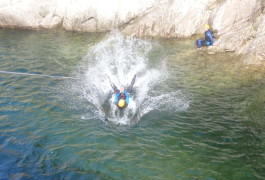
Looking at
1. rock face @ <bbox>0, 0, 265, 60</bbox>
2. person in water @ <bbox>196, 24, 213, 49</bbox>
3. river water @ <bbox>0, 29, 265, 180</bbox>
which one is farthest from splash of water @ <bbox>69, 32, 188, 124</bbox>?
person in water @ <bbox>196, 24, 213, 49</bbox>

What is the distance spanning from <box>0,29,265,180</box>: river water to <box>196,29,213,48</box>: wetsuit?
632 mm

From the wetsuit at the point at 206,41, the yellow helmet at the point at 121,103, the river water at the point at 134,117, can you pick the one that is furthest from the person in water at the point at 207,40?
the yellow helmet at the point at 121,103

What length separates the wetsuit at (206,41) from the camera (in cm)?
1966

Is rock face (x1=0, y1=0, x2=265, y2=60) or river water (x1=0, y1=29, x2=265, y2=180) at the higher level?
rock face (x1=0, y1=0, x2=265, y2=60)

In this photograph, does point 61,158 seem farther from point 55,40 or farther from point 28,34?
point 28,34

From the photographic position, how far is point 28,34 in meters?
24.1

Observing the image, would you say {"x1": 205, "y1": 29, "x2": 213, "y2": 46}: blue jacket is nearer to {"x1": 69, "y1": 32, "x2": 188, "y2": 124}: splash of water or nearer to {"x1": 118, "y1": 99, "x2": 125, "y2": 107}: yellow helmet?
{"x1": 69, "y1": 32, "x2": 188, "y2": 124}: splash of water

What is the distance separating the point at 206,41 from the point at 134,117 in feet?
35.0

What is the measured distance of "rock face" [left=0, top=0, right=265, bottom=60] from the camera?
1933 cm

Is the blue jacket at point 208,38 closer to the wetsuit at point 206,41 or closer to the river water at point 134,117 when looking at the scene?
the wetsuit at point 206,41

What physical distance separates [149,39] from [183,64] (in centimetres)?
579

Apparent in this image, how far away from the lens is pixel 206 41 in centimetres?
1988

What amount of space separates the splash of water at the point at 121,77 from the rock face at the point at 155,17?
6.78ft

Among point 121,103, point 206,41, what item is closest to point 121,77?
point 121,103
